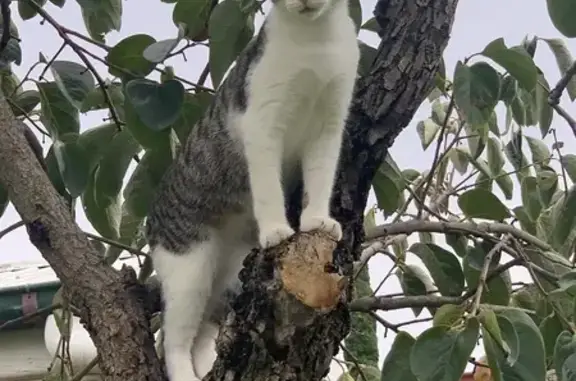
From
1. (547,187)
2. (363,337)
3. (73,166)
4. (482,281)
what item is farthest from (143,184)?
(547,187)

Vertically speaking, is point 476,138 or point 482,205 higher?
point 476,138

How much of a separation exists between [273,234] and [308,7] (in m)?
0.34

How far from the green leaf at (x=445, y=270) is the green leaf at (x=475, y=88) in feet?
0.98

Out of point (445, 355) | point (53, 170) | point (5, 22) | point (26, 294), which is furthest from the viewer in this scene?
point (26, 294)

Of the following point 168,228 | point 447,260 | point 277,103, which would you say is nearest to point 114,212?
point 168,228

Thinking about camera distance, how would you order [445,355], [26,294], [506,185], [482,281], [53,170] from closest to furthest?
[445,355], [482,281], [53,170], [506,185], [26,294]

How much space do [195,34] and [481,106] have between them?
519mm

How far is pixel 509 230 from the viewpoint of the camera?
1.48m

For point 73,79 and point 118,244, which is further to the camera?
point 118,244

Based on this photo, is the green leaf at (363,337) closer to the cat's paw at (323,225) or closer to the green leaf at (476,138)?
the green leaf at (476,138)

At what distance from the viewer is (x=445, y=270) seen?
1.59 m

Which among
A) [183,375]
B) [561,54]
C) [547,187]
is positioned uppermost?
[561,54]

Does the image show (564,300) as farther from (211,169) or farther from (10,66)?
(10,66)

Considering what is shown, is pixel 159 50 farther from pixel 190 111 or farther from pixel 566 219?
pixel 566 219
